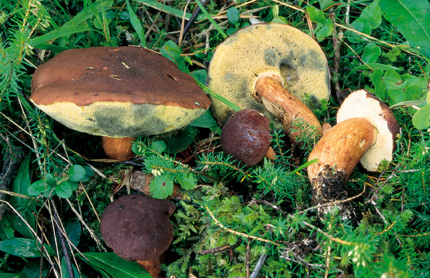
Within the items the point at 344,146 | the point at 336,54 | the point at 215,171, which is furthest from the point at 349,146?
the point at 336,54

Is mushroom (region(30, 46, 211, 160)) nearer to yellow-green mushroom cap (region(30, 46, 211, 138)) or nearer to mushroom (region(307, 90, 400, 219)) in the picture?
yellow-green mushroom cap (region(30, 46, 211, 138))

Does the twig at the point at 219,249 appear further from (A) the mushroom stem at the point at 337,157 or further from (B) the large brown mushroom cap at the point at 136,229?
(A) the mushroom stem at the point at 337,157

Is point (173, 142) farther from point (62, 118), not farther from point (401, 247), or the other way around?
point (401, 247)

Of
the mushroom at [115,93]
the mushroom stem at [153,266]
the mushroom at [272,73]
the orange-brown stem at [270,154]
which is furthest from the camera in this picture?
the mushroom at [272,73]

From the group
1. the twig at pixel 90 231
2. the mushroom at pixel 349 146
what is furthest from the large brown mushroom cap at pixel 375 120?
the twig at pixel 90 231

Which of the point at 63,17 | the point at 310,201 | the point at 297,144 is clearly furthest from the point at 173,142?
the point at 63,17

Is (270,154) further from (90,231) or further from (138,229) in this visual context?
(90,231)
